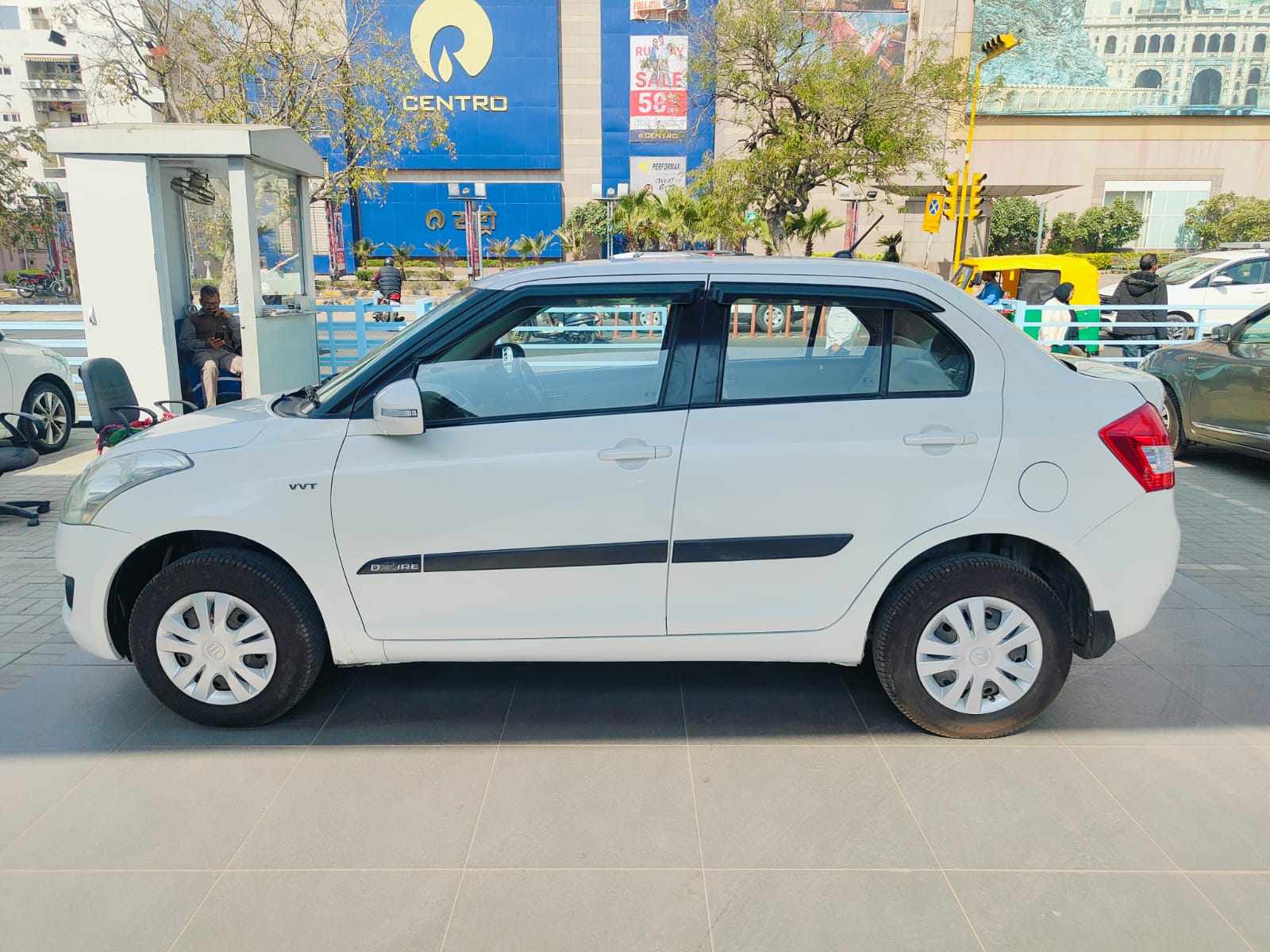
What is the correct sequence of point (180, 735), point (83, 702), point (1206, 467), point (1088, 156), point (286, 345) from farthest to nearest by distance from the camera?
point (1088, 156) → point (286, 345) → point (1206, 467) → point (83, 702) → point (180, 735)

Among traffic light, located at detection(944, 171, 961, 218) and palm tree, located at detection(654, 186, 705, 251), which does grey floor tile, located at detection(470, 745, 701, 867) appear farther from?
palm tree, located at detection(654, 186, 705, 251)

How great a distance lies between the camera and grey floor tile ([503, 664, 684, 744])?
3676 mm

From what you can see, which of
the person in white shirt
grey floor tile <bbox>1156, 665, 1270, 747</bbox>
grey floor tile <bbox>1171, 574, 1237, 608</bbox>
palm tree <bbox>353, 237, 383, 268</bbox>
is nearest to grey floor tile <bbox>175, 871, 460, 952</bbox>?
grey floor tile <bbox>1156, 665, 1270, 747</bbox>

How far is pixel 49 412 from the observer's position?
8898 millimetres

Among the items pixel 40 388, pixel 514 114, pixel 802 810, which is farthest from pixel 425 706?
pixel 514 114

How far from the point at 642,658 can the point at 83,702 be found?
2.43 m

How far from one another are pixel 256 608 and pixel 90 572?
0.67m

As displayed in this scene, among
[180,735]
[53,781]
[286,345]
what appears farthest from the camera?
[286,345]

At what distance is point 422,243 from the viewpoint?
2045 inches

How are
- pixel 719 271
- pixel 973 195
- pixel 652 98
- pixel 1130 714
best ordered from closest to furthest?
pixel 719 271 < pixel 1130 714 < pixel 973 195 < pixel 652 98

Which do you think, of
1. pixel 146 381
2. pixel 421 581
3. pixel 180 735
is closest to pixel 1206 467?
pixel 421 581

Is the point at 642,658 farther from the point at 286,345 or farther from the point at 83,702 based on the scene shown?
the point at 286,345

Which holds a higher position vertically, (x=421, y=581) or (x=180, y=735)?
(x=421, y=581)

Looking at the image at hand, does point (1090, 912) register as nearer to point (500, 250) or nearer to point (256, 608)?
point (256, 608)
